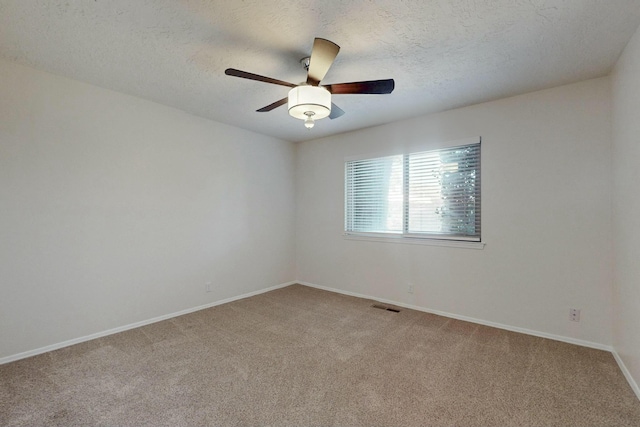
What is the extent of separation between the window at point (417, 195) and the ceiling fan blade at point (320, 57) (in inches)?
83.4

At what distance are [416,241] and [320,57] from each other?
265 centimetres

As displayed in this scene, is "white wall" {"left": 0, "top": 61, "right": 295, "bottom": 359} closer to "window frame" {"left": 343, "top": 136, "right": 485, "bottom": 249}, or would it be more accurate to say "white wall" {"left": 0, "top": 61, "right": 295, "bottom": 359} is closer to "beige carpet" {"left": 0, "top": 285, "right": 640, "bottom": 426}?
"beige carpet" {"left": 0, "top": 285, "right": 640, "bottom": 426}

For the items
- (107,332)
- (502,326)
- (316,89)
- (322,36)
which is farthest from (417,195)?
(107,332)

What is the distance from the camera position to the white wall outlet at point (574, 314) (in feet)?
8.94

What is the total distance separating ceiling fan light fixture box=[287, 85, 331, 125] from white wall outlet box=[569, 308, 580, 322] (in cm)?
295

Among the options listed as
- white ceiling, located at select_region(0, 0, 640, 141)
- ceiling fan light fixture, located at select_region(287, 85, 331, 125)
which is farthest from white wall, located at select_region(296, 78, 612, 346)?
ceiling fan light fixture, located at select_region(287, 85, 331, 125)

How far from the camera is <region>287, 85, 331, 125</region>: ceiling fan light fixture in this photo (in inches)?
82.1

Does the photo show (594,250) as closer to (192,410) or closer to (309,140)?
(192,410)

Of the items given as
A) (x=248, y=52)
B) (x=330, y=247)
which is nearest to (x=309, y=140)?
(x=330, y=247)

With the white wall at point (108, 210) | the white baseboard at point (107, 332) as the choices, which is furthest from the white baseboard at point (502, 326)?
the white wall at point (108, 210)

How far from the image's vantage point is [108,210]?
2984 mm

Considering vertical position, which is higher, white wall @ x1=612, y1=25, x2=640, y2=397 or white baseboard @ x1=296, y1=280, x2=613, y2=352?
white wall @ x1=612, y1=25, x2=640, y2=397

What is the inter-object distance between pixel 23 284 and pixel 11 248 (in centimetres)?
32

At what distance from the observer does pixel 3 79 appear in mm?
2393
